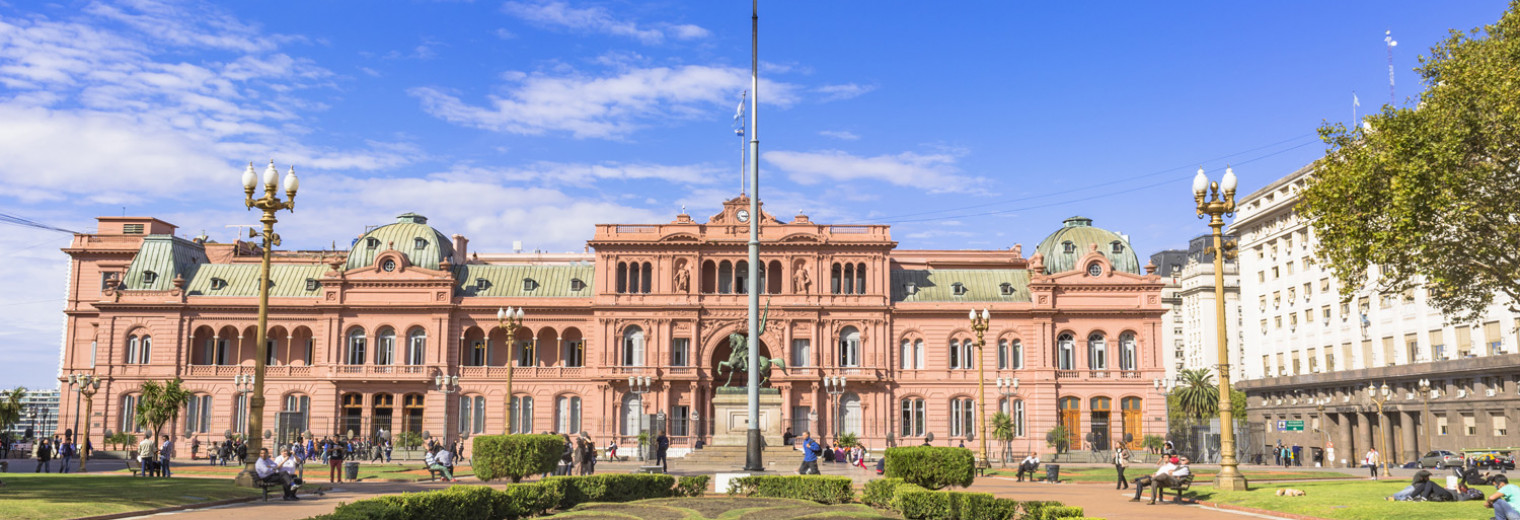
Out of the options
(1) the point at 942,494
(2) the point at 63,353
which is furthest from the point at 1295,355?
(2) the point at 63,353

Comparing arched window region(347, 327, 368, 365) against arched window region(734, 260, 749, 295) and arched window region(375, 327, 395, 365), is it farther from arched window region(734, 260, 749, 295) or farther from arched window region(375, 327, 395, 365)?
arched window region(734, 260, 749, 295)

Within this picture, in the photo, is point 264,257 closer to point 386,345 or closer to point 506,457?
point 506,457

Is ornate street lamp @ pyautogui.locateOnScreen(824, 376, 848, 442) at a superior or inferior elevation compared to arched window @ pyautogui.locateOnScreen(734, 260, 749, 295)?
inferior

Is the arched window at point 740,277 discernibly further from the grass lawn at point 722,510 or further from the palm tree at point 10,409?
the grass lawn at point 722,510

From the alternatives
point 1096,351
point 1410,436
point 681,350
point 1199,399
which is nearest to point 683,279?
point 681,350

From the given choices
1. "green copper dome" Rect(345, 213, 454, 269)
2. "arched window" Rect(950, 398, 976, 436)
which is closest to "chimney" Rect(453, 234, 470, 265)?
"green copper dome" Rect(345, 213, 454, 269)

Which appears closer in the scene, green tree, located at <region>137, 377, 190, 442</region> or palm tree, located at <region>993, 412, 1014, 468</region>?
green tree, located at <region>137, 377, 190, 442</region>

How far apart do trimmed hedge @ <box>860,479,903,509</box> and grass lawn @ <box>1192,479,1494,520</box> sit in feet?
27.5

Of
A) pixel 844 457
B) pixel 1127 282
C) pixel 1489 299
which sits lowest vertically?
pixel 844 457

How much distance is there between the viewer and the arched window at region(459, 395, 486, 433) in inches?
2822

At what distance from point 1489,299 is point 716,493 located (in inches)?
961

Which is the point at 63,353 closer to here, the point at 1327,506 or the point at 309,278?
the point at 309,278

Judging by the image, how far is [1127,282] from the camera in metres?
72.5

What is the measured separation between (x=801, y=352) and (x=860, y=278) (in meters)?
6.07
